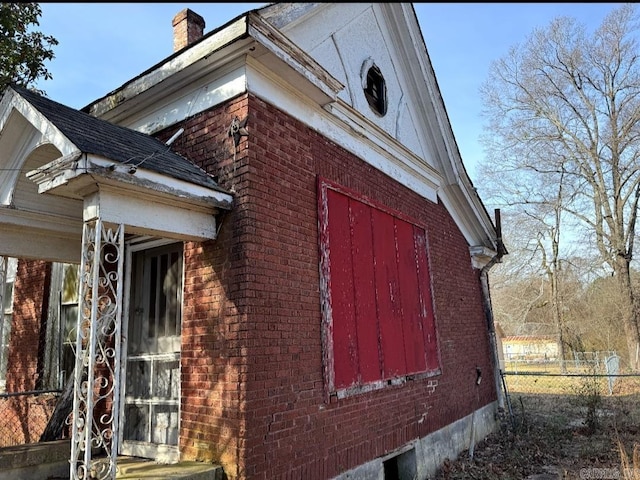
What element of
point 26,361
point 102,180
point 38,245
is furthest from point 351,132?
point 26,361

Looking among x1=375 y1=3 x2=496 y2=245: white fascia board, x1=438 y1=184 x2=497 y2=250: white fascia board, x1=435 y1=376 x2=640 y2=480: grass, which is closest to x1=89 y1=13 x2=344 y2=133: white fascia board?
x1=375 y1=3 x2=496 y2=245: white fascia board

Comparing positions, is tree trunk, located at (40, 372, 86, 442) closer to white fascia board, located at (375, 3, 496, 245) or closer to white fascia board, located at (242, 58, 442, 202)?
white fascia board, located at (242, 58, 442, 202)

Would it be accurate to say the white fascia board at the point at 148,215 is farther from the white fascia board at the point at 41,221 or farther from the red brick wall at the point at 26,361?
the red brick wall at the point at 26,361

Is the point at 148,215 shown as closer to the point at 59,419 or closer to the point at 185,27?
the point at 59,419

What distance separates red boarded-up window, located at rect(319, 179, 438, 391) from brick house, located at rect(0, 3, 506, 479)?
3 centimetres

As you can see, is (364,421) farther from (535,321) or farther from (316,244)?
(535,321)

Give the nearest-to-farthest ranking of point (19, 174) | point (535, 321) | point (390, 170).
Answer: point (19, 174) → point (390, 170) → point (535, 321)

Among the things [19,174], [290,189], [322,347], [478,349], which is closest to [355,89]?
[290,189]

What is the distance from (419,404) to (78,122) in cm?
561

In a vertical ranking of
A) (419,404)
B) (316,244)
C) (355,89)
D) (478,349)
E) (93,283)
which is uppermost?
Result: (355,89)

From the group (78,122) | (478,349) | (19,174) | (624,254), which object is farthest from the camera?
(624,254)

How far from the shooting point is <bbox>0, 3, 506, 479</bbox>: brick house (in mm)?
4027

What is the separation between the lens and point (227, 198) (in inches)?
180

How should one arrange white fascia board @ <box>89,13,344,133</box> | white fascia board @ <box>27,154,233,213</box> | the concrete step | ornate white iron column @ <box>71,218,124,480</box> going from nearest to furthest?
ornate white iron column @ <box>71,218,124,480</box> < white fascia board @ <box>27,154,233,213</box> < the concrete step < white fascia board @ <box>89,13,344,133</box>
